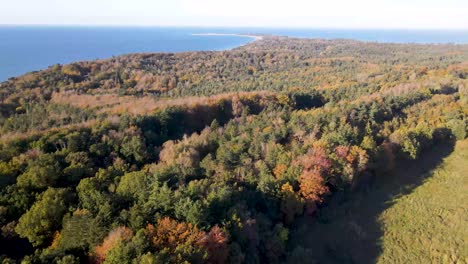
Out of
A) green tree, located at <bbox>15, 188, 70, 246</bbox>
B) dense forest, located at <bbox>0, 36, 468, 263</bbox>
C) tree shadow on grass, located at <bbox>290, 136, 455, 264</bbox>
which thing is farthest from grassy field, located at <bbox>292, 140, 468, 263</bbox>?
green tree, located at <bbox>15, 188, 70, 246</bbox>

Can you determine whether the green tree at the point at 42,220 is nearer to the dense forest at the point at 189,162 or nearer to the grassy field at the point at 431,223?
the dense forest at the point at 189,162

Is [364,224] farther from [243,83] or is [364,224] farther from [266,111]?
[243,83]

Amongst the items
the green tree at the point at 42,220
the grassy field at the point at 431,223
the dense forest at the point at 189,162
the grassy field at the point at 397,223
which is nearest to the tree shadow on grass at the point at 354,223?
the grassy field at the point at 397,223

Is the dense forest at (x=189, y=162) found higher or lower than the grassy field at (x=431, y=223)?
higher

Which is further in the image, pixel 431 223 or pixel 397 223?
pixel 397 223

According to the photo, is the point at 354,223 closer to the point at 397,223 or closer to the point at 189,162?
the point at 397,223

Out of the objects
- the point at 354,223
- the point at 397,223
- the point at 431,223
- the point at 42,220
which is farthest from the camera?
the point at 397,223

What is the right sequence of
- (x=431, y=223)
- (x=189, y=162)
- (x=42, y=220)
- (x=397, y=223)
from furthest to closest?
(x=189, y=162), (x=397, y=223), (x=431, y=223), (x=42, y=220)

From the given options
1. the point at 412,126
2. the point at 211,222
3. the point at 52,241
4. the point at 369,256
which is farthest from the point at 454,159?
the point at 52,241

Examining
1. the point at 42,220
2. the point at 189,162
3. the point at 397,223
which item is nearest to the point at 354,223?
the point at 397,223
